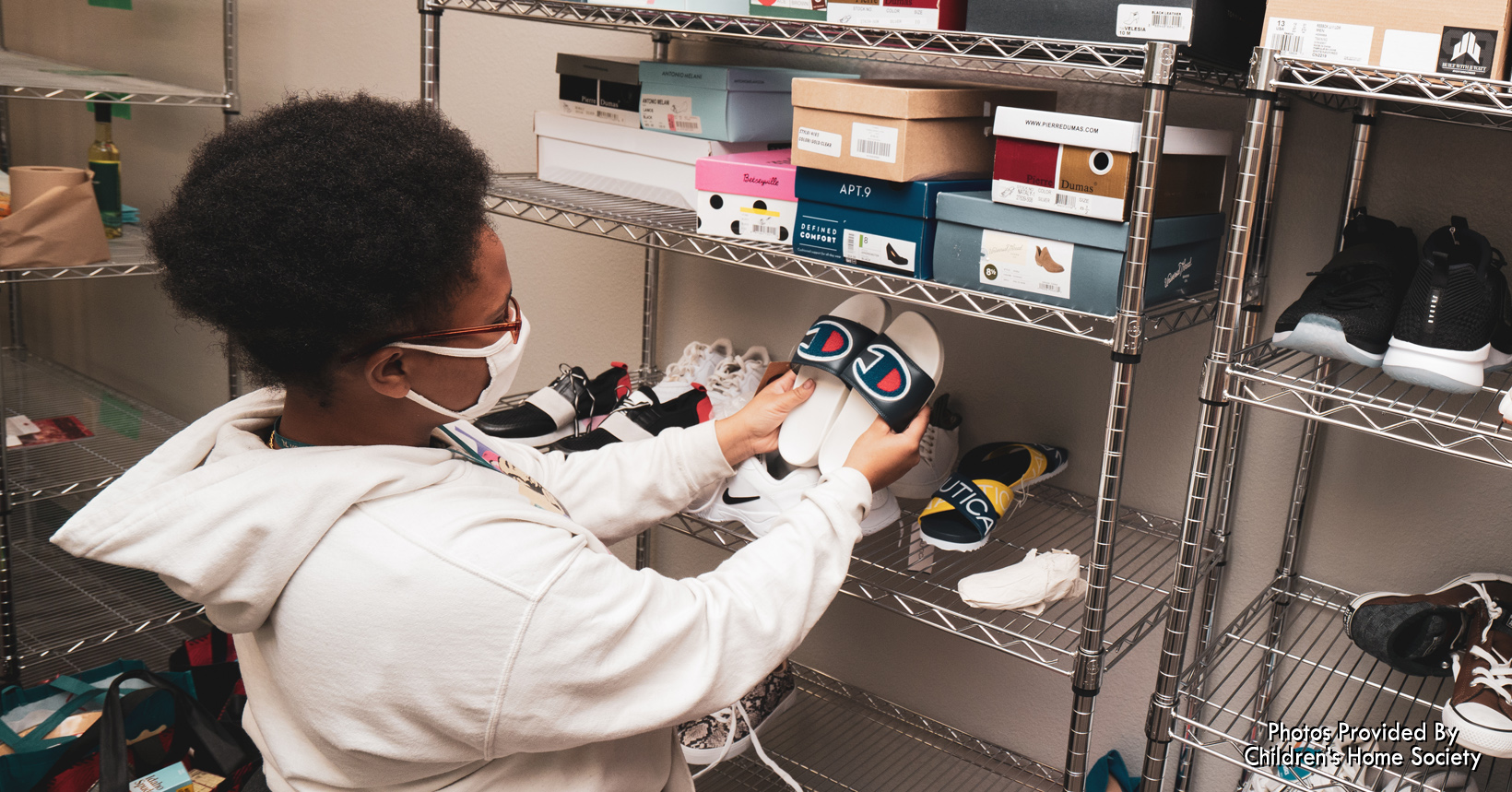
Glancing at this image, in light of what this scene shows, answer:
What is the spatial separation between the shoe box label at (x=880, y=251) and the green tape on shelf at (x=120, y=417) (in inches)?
89.6

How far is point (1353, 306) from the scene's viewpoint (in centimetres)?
112

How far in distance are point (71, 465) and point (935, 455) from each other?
2.29 meters

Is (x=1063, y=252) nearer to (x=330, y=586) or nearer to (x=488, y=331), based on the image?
(x=488, y=331)

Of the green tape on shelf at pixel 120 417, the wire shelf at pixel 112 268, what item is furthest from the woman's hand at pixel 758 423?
the green tape on shelf at pixel 120 417

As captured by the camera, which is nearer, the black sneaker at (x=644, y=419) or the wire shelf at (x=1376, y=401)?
the wire shelf at (x=1376, y=401)

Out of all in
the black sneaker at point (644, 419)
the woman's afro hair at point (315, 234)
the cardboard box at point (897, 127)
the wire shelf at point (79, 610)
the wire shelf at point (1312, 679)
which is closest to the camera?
the woman's afro hair at point (315, 234)

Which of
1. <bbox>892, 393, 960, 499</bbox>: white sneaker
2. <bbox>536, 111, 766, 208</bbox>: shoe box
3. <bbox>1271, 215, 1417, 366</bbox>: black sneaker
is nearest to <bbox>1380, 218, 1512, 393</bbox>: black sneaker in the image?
<bbox>1271, 215, 1417, 366</bbox>: black sneaker

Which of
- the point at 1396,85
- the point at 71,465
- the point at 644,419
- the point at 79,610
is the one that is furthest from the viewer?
the point at 71,465

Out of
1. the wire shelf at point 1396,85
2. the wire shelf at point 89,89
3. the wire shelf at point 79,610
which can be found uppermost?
the wire shelf at point 1396,85

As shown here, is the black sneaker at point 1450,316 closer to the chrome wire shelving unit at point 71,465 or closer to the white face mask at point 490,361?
the white face mask at point 490,361

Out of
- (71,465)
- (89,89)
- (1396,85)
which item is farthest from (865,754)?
(71,465)

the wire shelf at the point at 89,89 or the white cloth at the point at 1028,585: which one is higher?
the wire shelf at the point at 89,89

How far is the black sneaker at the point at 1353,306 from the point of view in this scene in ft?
3.62

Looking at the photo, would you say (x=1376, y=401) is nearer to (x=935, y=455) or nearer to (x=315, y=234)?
(x=935, y=455)
